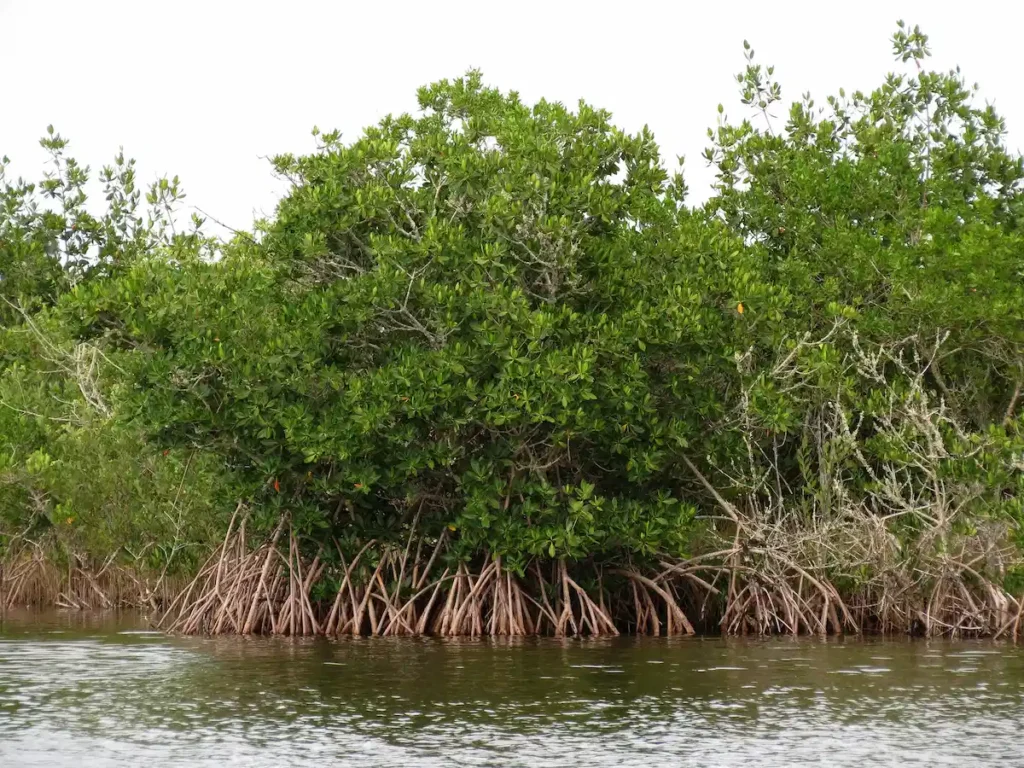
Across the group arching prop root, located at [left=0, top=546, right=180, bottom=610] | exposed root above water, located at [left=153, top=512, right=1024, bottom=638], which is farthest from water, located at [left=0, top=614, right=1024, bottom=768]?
arching prop root, located at [left=0, top=546, right=180, bottom=610]

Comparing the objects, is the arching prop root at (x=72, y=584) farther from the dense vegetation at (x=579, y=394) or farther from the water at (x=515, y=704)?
the water at (x=515, y=704)

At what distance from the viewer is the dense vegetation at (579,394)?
63.3ft

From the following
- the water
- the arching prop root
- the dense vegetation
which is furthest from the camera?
the arching prop root

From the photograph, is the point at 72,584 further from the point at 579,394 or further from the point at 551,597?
the point at 579,394

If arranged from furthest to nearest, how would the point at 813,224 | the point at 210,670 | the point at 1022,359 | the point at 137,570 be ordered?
1. the point at 137,570
2. the point at 813,224
3. the point at 1022,359
4. the point at 210,670

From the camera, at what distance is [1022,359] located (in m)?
20.8

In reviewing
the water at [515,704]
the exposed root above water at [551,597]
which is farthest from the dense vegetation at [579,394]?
the water at [515,704]

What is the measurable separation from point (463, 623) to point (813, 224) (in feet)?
24.6

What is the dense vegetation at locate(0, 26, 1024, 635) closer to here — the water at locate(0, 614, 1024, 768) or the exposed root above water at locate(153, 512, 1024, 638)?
the exposed root above water at locate(153, 512, 1024, 638)

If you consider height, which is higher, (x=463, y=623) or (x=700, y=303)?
(x=700, y=303)

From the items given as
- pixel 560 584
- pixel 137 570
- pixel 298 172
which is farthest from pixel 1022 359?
pixel 137 570

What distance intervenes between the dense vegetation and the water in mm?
1499

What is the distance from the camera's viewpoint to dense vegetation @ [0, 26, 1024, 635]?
1930 centimetres

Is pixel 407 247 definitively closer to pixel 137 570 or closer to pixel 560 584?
pixel 560 584
